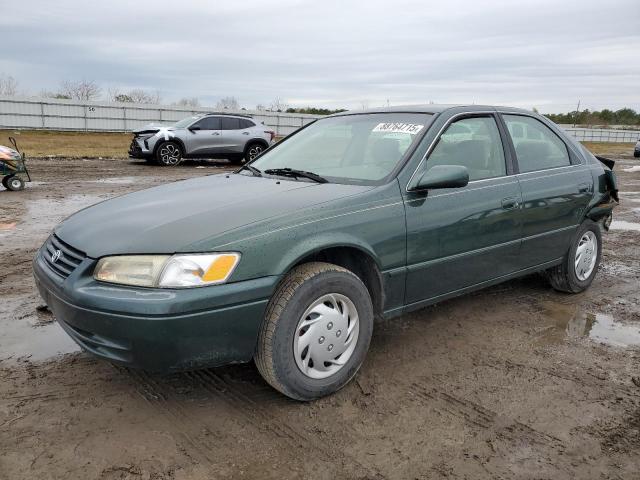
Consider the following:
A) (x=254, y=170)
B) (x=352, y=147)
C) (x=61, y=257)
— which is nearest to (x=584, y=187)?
(x=352, y=147)

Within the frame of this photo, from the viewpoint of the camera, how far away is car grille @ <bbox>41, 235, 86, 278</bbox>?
266 cm

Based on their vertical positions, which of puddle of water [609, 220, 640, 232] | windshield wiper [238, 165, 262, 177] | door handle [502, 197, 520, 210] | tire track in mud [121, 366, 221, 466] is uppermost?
windshield wiper [238, 165, 262, 177]

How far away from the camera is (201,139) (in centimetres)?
1645

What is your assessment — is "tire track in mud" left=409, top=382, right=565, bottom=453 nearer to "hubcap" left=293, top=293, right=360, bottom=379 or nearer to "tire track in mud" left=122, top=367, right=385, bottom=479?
"hubcap" left=293, top=293, right=360, bottom=379

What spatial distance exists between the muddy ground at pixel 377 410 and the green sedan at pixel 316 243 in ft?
1.07

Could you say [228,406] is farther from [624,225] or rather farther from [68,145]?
[68,145]

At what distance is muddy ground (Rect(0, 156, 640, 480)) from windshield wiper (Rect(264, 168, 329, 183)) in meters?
1.15

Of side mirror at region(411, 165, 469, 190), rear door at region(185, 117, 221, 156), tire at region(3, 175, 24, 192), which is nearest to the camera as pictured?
side mirror at region(411, 165, 469, 190)

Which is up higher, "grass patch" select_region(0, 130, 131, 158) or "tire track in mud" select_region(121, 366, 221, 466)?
"grass patch" select_region(0, 130, 131, 158)

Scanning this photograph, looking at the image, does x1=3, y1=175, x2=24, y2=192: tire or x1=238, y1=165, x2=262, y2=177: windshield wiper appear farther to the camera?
x1=3, y1=175, x2=24, y2=192: tire

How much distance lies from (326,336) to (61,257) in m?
1.42

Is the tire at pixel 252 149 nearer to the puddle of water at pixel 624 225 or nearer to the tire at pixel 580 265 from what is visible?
the puddle of water at pixel 624 225

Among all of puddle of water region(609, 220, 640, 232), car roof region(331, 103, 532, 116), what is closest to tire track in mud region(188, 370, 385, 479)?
car roof region(331, 103, 532, 116)

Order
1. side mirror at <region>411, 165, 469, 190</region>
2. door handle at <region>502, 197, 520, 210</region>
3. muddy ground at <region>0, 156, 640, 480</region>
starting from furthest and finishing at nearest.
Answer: door handle at <region>502, 197, 520, 210</region> → side mirror at <region>411, 165, 469, 190</region> → muddy ground at <region>0, 156, 640, 480</region>
